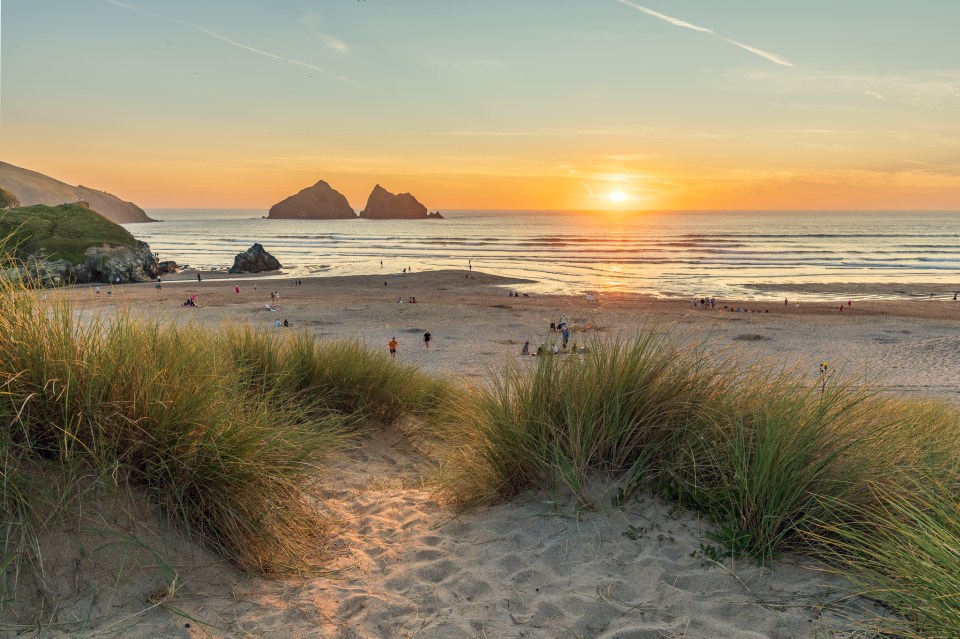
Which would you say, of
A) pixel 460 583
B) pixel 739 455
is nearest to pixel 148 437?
pixel 460 583

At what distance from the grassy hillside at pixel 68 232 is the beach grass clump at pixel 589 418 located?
4773 cm

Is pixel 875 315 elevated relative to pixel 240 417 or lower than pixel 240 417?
lower

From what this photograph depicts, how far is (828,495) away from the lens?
3.52 m

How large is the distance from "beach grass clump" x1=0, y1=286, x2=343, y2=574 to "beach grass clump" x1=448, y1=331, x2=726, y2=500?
5.09 ft

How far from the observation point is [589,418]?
4.23 m

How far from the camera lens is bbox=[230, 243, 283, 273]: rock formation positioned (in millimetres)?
51938

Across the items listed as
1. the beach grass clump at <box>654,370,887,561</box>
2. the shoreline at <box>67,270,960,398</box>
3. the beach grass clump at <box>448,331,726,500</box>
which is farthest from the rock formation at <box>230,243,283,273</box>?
the beach grass clump at <box>654,370,887,561</box>

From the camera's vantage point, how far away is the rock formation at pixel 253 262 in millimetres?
51938

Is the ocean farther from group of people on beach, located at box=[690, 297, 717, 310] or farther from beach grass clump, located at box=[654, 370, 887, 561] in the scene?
beach grass clump, located at box=[654, 370, 887, 561]

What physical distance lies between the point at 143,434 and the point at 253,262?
52686 mm

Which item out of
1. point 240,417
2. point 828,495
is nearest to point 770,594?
point 828,495

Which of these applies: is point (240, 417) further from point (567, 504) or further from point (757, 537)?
point (757, 537)

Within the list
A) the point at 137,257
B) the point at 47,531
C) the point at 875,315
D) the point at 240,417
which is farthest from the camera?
the point at 137,257

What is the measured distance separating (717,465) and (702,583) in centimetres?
78
